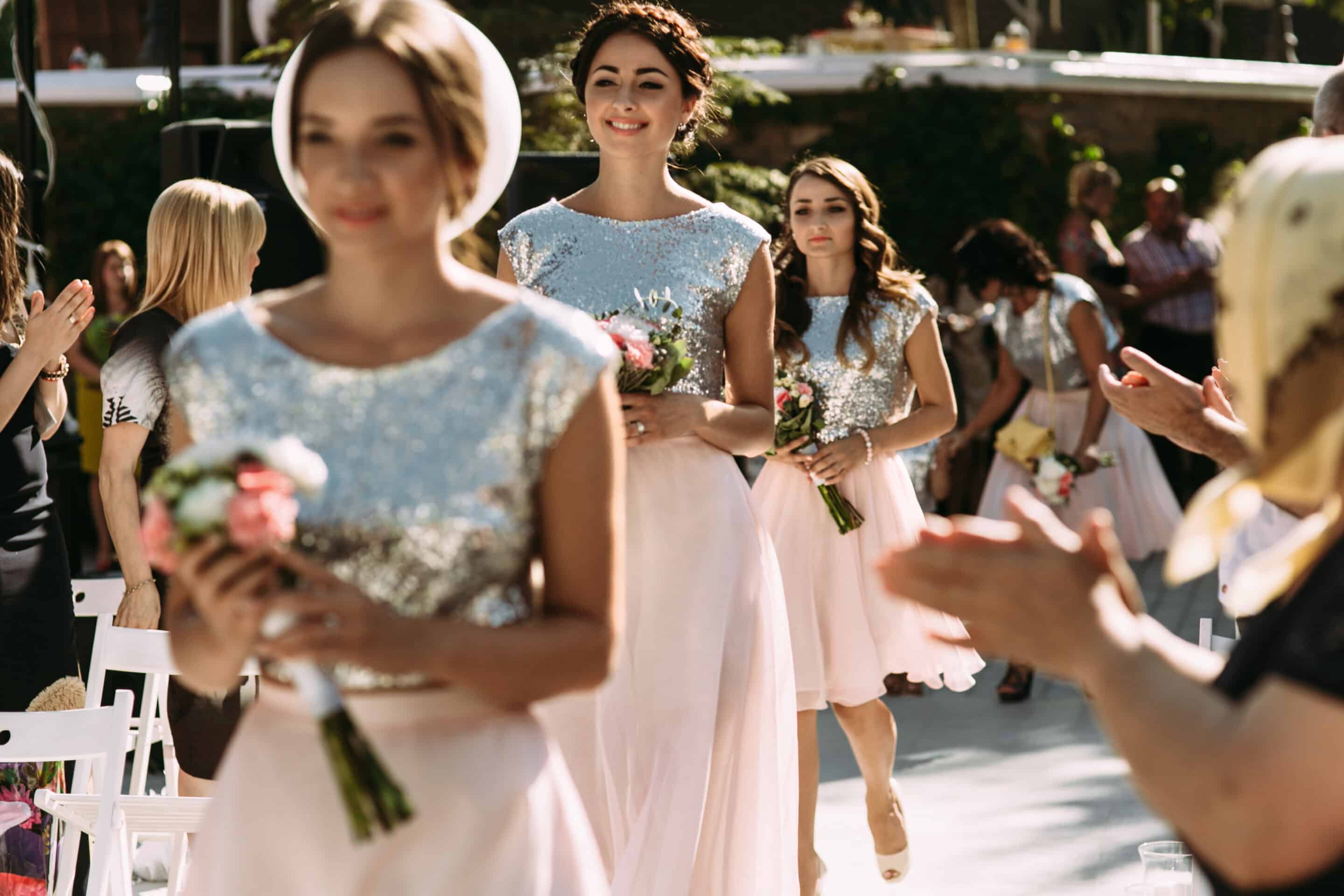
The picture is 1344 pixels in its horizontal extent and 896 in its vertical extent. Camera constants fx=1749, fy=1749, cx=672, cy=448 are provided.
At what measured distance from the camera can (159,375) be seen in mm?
4773

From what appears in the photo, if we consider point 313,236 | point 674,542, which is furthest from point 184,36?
point 674,542

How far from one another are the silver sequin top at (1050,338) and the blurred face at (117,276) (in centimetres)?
587

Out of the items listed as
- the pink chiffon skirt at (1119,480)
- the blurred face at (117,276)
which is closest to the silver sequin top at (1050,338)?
the pink chiffon skirt at (1119,480)

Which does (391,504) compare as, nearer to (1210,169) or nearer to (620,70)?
(620,70)

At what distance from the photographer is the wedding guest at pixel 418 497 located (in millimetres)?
2080

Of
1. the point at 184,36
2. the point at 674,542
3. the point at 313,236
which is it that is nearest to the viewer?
the point at 674,542

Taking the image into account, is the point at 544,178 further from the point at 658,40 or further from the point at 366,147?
the point at 366,147

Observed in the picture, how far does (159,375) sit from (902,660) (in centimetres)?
258

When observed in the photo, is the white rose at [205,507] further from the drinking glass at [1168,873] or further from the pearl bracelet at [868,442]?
the pearl bracelet at [868,442]

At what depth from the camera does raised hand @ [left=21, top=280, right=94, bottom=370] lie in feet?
15.5

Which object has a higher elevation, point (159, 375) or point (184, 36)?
point (184, 36)

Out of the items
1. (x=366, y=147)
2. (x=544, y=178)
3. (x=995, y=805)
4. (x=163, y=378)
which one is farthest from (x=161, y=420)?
(x=544, y=178)

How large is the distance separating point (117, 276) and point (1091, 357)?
21.2 ft

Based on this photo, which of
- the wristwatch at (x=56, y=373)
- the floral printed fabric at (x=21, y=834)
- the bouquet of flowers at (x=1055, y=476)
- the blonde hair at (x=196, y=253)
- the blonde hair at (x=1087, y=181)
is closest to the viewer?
the floral printed fabric at (x=21, y=834)
